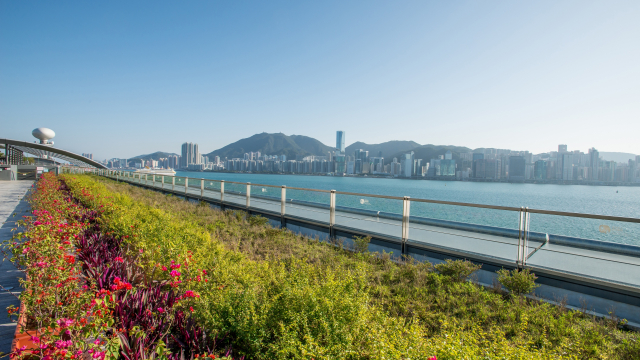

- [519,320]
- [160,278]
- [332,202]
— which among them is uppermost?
[332,202]

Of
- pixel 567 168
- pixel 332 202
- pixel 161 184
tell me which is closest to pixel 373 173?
pixel 567 168

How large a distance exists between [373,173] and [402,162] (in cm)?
1574

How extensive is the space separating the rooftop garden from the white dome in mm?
70908

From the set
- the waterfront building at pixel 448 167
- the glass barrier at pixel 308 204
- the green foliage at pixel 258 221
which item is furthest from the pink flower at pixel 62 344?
the waterfront building at pixel 448 167

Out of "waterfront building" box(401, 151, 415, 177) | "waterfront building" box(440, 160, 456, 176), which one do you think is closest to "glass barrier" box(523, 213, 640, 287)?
"waterfront building" box(440, 160, 456, 176)

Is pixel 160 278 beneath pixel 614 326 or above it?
above

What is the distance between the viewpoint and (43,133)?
57625 millimetres

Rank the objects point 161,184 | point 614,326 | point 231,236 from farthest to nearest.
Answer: point 161,184
point 231,236
point 614,326

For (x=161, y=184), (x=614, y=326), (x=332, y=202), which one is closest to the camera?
(x=614, y=326)

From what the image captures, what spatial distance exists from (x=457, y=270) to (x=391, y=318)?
2939 millimetres

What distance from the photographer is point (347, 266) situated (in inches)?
222

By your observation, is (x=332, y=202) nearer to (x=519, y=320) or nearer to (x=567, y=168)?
(x=519, y=320)

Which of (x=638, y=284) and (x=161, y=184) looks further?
(x=161, y=184)

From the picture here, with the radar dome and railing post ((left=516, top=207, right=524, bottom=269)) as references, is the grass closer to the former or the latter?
railing post ((left=516, top=207, right=524, bottom=269))
